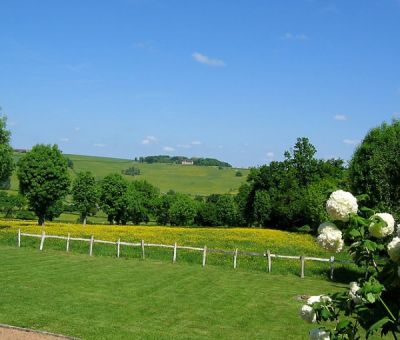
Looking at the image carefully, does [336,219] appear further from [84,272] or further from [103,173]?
[103,173]

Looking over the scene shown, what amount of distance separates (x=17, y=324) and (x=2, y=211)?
80989 mm

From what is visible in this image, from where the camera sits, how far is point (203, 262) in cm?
2677

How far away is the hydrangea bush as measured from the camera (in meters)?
4.00

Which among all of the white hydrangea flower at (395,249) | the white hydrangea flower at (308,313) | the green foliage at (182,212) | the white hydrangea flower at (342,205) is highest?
the white hydrangea flower at (342,205)

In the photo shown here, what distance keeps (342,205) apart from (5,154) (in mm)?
40675

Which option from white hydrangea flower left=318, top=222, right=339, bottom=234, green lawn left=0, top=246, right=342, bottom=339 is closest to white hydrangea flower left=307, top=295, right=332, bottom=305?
white hydrangea flower left=318, top=222, right=339, bottom=234

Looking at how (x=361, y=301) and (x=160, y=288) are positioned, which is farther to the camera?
(x=160, y=288)

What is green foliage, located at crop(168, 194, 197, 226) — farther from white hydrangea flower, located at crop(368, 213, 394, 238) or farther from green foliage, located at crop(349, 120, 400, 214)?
white hydrangea flower, located at crop(368, 213, 394, 238)

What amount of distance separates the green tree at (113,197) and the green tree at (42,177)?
2402cm

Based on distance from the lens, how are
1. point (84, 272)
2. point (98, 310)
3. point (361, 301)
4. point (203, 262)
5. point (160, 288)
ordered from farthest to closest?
point (203, 262) < point (84, 272) < point (160, 288) < point (98, 310) < point (361, 301)

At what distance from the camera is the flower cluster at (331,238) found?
13.9ft

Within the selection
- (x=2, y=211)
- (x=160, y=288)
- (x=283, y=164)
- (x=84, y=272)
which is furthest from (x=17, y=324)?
(x=2, y=211)

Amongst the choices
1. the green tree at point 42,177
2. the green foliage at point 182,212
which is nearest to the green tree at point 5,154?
the green tree at point 42,177

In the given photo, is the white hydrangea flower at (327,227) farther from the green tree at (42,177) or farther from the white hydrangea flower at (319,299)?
the green tree at (42,177)
